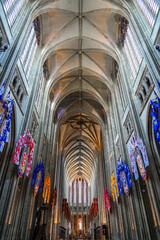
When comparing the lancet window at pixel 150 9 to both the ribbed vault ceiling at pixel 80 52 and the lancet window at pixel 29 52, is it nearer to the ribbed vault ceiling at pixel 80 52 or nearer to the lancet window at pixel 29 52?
the ribbed vault ceiling at pixel 80 52

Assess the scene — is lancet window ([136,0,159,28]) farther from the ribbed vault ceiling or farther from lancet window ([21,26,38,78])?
lancet window ([21,26,38,78])

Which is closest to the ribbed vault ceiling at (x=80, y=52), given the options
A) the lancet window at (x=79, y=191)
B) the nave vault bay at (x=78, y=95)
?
the nave vault bay at (x=78, y=95)

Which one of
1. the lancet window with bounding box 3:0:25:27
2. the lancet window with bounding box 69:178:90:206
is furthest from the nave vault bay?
the lancet window with bounding box 69:178:90:206

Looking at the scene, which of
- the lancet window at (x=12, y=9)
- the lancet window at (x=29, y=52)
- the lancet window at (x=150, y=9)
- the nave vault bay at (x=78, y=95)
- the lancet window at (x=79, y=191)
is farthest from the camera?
the lancet window at (x=79, y=191)

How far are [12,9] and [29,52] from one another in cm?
384

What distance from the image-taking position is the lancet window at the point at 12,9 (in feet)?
28.6

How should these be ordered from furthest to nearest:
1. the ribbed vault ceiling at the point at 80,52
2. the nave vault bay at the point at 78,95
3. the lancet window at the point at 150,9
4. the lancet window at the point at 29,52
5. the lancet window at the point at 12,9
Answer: the ribbed vault ceiling at the point at 80,52 → the lancet window at the point at 29,52 → the lancet window at the point at 150,9 → the nave vault bay at the point at 78,95 → the lancet window at the point at 12,9

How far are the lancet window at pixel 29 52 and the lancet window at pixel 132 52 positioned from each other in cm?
755

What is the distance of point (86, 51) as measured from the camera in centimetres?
1817

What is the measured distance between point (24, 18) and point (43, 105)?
7143 mm

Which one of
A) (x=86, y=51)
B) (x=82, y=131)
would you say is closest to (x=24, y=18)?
(x=86, y=51)

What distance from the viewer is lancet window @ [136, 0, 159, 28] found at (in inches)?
A: 354

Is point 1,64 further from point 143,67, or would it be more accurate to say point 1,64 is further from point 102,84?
point 102,84

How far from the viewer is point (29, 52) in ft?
42.4
